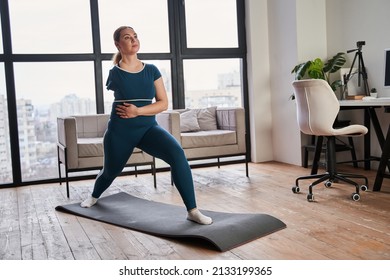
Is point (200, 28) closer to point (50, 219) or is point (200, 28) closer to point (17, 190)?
point (17, 190)

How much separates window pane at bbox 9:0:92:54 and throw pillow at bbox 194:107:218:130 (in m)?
1.41

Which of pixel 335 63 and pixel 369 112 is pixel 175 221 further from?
pixel 335 63

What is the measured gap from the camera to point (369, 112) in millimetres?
4754

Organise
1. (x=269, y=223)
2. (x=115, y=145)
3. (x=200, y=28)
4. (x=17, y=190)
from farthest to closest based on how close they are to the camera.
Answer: (x=200, y=28), (x=17, y=190), (x=115, y=145), (x=269, y=223)

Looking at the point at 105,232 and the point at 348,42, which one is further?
the point at 348,42

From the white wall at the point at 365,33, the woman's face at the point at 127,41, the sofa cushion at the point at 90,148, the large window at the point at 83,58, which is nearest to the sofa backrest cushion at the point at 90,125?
the large window at the point at 83,58

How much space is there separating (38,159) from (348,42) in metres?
3.57

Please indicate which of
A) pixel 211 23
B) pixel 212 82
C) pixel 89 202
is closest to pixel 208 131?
pixel 212 82

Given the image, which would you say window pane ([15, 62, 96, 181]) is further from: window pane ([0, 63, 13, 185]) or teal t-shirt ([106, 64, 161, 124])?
teal t-shirt ([106, 64, 161, 124])

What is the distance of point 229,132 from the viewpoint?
5117mm

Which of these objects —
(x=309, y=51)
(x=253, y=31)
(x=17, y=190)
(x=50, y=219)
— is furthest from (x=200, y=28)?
(x=50, y=219)

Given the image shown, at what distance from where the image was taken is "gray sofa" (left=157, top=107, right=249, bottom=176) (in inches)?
192

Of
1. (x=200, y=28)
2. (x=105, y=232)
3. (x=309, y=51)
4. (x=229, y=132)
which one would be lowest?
(x=105, y=232)

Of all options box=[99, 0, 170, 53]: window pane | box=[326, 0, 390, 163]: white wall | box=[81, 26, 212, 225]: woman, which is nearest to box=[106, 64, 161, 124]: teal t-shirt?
box=[81, 26, 212, 225]: woman
